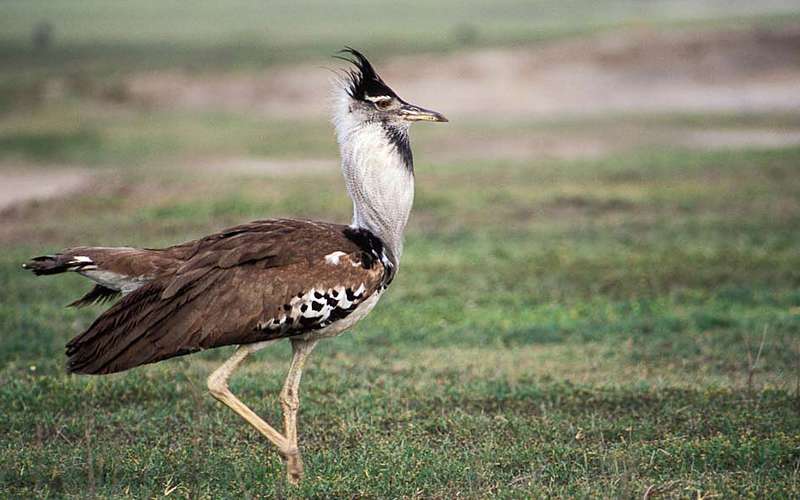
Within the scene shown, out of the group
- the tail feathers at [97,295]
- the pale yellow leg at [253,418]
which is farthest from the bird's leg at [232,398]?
the tail feathers at [97,295]

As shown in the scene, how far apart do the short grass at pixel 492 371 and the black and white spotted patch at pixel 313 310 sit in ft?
2.49

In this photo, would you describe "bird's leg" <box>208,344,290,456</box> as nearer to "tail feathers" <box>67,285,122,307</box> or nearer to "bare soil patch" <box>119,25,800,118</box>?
"tail feathers" <box>67,285,122,307</box>

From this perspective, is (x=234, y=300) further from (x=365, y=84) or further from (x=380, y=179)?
(x=365, y=84)

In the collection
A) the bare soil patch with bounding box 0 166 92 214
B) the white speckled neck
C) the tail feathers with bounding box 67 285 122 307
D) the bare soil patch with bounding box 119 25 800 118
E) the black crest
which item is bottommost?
the bare soil patch with bounding box 0 166 92 214


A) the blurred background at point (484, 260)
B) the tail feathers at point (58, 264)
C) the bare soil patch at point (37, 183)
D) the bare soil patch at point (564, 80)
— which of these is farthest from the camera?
the bare soil patch at point (564, 80)

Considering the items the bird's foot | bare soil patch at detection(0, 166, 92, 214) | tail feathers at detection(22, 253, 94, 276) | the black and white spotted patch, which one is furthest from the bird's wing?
bare soil patch at detection(0, 166, 92, 214)

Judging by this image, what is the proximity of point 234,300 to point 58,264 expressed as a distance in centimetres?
87

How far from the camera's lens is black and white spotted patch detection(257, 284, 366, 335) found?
5.65m

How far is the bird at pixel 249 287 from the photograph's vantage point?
18.4 ft

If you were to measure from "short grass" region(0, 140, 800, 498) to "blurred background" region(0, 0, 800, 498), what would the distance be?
1.1 inches

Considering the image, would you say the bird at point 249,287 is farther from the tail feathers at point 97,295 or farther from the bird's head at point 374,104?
the bird's head at point 374,104

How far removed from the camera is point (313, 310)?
569cm

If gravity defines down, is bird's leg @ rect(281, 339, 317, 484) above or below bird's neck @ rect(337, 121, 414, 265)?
below

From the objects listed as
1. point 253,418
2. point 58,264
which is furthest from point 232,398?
point 58,264
